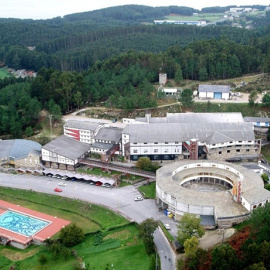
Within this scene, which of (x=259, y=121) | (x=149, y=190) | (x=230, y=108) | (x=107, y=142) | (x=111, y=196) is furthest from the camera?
(x=230, y=108)

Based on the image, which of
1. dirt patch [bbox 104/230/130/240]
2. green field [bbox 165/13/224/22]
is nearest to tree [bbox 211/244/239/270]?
dirt patch [bbox 104/230/130/240]

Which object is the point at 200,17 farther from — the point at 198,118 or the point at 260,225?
the point at 260,225

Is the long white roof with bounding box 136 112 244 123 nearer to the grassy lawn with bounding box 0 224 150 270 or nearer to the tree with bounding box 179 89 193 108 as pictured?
the tree with bounding box 179 89 193 108

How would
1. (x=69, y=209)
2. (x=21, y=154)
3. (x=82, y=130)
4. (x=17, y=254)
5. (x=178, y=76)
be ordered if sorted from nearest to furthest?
(x=17, y=254)
(x=69, y=209)
(x=21, y=154)
(x=82, y=130)
(x=178, y=76)

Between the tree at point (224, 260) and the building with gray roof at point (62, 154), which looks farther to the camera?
the building with gray roof at point (62, 154)

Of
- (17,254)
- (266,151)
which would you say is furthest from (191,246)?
(266,151)

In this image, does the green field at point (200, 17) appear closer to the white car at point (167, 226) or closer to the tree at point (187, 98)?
the tree at point (187, 98)

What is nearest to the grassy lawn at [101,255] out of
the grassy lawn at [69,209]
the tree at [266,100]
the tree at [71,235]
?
the tree at [71,235]
